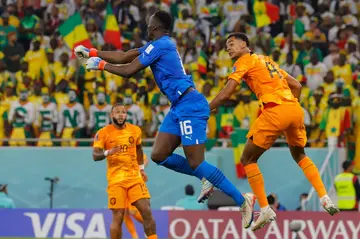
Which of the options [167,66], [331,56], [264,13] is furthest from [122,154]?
[264,13]

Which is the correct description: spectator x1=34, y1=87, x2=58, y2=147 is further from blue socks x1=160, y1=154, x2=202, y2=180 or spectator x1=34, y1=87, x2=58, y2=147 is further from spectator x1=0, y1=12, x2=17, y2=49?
A: blue socks x1=160, y1=154, x2=202, y2=180

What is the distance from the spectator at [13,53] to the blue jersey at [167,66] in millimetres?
11780

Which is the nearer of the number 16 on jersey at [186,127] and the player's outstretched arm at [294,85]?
the number 16 on jersey at [186,127]

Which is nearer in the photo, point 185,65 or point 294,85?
point 294,85

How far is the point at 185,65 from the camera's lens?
24.9 meters

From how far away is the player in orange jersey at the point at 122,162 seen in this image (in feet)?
56.5

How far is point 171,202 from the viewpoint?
2398 centimetres

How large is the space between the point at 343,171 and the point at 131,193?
5988 mm

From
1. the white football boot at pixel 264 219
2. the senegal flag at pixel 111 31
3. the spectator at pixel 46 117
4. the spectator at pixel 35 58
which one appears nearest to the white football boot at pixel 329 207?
the white football boot at pixel 264 219

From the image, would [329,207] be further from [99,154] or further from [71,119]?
[71,119]

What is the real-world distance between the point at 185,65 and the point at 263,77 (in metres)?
10.5

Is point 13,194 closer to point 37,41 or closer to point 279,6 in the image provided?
point 37,41

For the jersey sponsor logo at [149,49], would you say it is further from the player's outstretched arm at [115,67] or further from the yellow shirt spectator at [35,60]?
the yellow shirt spectator at [35,60]

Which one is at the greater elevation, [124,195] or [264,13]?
[264,13]
